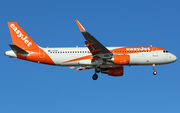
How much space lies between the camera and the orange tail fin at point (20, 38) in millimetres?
51688

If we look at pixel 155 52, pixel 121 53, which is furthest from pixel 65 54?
pixel 155 52

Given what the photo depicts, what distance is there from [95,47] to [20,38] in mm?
13134

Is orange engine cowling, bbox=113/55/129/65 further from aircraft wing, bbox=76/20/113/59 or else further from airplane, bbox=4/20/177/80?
aircraft wing, bbox=76/20/113/59

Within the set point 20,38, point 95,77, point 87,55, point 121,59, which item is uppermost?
point 20,38

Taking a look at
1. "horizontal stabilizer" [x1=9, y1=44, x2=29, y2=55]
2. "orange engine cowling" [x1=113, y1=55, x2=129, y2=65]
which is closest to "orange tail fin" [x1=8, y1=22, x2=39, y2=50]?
"horizontal stabilizer" [x1=9, y1=44, x2=29, y2=55]

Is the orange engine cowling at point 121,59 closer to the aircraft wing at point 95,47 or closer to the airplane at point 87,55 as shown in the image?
the airplane at point 87,55

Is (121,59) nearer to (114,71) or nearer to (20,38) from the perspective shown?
(114,71)

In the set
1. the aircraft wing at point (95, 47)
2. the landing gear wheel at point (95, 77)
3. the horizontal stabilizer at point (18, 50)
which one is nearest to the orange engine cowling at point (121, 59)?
the aircraft wing at point (95, 47)

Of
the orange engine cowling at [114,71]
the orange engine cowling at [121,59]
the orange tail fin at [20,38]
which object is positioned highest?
the orange tail fin at [20,38]


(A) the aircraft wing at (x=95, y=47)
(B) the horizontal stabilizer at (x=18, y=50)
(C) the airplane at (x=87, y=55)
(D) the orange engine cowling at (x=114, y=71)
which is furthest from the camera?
(D) the orange engine cowling at (x=114, y=71)

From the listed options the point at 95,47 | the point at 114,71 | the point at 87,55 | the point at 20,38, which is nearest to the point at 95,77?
the point at 114,71

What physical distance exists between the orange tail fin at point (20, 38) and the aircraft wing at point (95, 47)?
9.83 meters

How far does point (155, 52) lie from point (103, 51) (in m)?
8.86

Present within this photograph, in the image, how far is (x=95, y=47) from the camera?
47812mm
